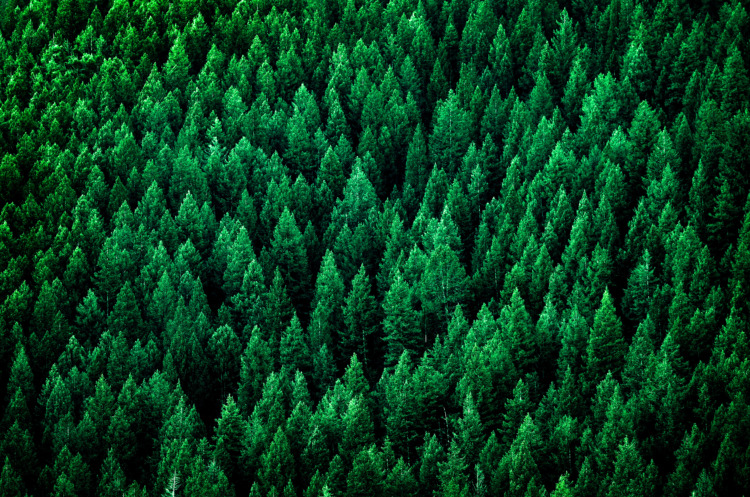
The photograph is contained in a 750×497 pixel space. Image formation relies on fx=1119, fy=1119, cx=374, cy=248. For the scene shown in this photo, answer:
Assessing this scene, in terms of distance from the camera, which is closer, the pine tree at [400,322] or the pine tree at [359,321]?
the pine tree at [400,322]

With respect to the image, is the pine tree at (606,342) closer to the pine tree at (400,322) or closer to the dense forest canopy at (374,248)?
the dense forest canopy at (374,248)

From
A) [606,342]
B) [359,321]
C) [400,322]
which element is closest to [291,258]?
[359,321]

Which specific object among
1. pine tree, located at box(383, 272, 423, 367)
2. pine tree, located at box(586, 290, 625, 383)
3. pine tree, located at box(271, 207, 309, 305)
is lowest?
pine tree, located at box(586, 290, 625, 383)

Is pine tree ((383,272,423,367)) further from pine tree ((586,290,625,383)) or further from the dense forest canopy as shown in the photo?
pine tree ((586,290,625,383))

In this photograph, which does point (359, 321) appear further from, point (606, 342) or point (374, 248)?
point (606, 342)

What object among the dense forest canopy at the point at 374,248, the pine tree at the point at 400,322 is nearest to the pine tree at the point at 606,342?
the dense forest canopy at the point at 374,248

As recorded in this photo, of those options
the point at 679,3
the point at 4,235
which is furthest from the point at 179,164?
the point at 679,3

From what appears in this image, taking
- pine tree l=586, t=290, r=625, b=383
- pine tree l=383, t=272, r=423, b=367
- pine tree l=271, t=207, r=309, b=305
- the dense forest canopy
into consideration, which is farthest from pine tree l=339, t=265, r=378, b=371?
pine tree l=586, t=290, r=625, b=383

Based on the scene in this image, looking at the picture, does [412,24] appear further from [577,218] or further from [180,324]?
[180,324]

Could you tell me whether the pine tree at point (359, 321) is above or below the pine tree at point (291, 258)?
below
